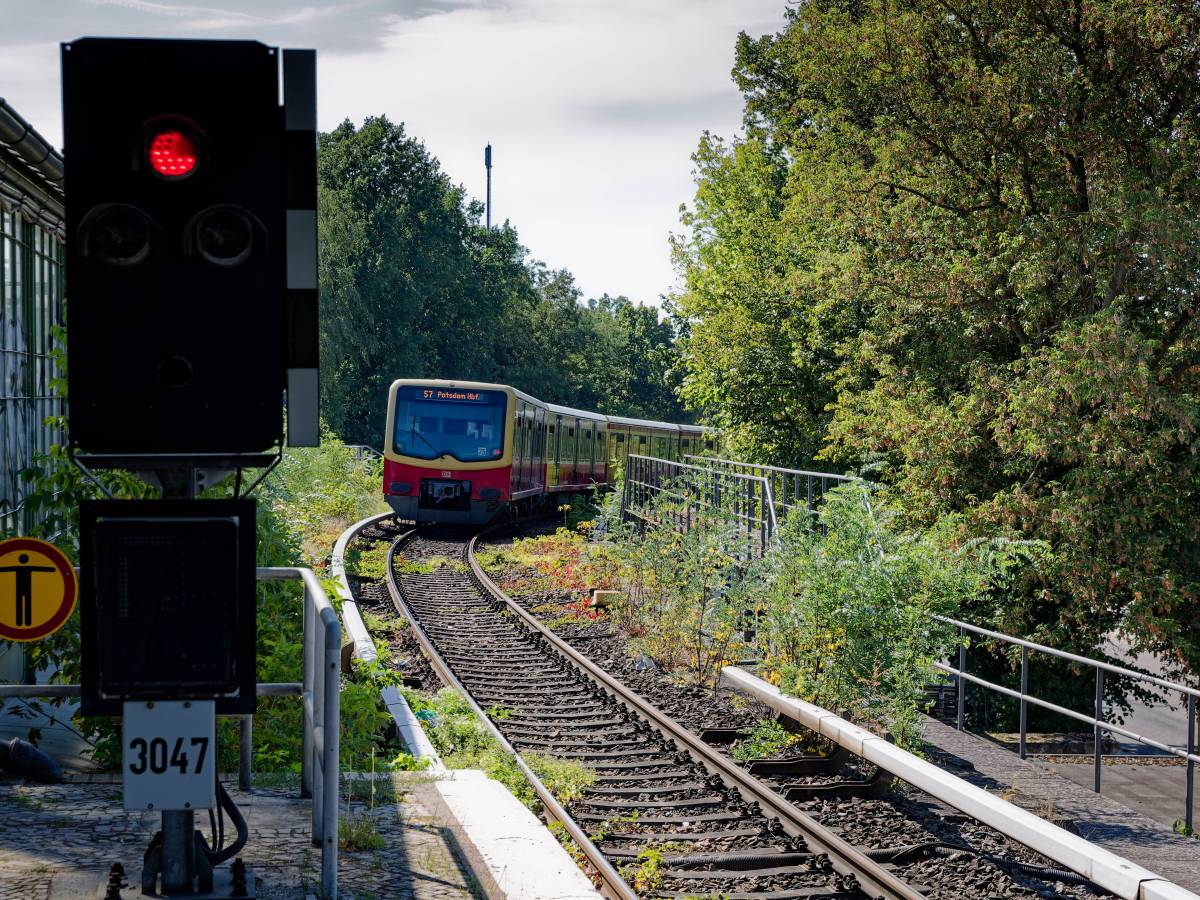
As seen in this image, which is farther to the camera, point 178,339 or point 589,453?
point 589,453

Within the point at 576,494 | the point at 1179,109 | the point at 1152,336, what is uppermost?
the point at 1179,109

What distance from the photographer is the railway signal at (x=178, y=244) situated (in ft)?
13.1

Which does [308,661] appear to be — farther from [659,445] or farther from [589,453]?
[659,445]

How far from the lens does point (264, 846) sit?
17.8 feet

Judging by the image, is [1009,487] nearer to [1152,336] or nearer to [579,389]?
[1152,336]

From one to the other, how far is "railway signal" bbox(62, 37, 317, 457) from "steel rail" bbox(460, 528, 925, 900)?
14.1ft

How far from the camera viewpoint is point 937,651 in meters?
9.75

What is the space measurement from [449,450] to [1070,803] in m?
19.4

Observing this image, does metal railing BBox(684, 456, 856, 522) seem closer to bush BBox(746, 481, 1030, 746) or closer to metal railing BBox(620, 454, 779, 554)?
metal railing BBox(620, 454, 779, 554)

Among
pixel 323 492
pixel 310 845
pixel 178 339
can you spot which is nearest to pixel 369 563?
pixel 323 492

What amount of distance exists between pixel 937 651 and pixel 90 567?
7113 millimetres

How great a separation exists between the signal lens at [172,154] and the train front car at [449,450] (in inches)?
897

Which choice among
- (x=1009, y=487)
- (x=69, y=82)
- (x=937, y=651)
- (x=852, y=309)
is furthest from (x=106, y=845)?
(x=852, y=309)

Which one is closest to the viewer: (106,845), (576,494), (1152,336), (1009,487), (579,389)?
(106,845)
